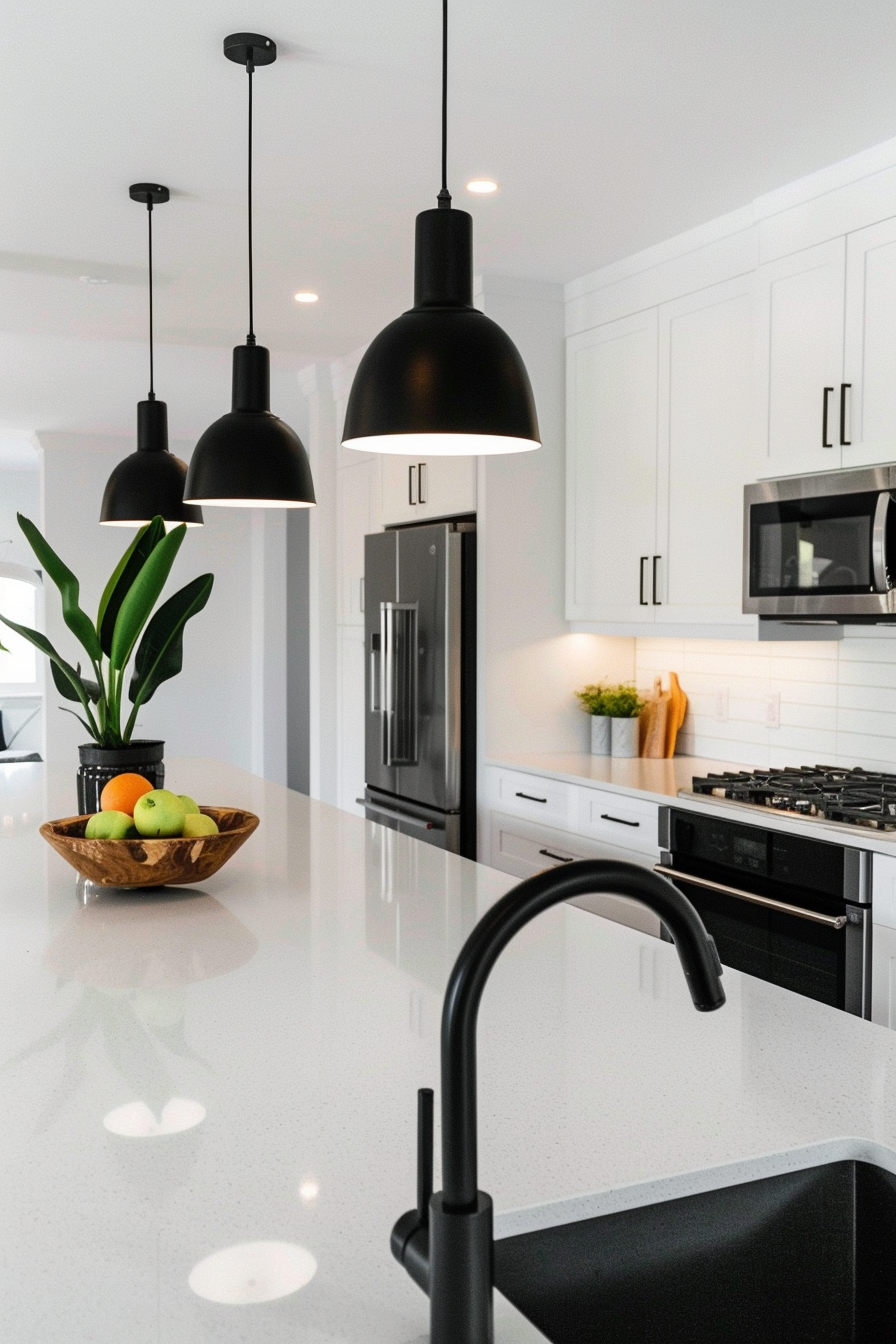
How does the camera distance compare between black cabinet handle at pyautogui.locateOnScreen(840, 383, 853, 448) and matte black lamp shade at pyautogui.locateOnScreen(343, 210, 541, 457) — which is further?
black cabinet handle at pyautogui.locateOnScreen(840, 383, 853, 448)

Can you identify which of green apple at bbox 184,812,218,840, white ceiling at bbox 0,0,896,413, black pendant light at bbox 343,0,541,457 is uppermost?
white ceiling at bbox 0,0,896,413

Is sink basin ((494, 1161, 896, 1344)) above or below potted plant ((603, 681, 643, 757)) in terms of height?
A: below

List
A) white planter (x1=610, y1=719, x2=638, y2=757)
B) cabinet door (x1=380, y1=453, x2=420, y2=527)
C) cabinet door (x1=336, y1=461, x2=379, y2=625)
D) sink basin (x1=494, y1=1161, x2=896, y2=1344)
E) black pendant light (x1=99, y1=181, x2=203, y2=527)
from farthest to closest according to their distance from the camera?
cabinet door (x1=336, y1=461, x2=379, y2=625), cabinet door (x1=380, y1=453, x2=420, y2=527), white planter (x1=610, y1=719, x2=638, y2=757), black pendant light (x1=99, y1=181, x2=203, y2=527), sink basin (x1=494, y1=1161, x2=896, y2=1344)

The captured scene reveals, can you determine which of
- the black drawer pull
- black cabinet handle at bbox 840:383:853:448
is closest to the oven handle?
the black drawer pull

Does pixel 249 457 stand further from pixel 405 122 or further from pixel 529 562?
pixel 529 562

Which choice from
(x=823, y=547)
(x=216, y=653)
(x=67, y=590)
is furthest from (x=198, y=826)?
(x=216, y=653)

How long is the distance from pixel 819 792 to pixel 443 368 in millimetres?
1833

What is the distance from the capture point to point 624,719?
4023mm

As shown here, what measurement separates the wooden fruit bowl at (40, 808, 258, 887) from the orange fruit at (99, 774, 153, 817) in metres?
0.09

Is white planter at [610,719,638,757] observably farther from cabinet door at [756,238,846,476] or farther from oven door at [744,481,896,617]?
cabinet door at [756,238,846,476]

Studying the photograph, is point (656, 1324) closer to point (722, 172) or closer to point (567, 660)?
point (722, 172)

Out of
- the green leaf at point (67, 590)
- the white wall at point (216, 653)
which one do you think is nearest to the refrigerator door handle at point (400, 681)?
the green leaf at point (67, 590)

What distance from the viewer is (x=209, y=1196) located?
0.97 meters

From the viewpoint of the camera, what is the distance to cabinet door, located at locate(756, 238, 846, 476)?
2959 millimetres
